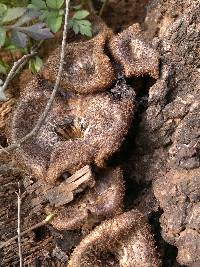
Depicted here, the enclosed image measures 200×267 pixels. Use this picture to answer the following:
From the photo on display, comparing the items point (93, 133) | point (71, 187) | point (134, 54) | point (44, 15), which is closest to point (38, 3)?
point (44, 15)

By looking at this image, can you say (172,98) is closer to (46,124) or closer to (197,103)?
(197,103)

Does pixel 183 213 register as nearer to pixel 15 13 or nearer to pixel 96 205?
pixel 96 205

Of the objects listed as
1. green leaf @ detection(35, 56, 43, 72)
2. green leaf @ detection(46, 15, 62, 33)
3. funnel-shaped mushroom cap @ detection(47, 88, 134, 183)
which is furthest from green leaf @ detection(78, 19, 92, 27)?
funnel-shaped mushroom cap @ detection(47, 88, 134, 183)

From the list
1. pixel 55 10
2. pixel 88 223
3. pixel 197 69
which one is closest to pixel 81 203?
pixel 88 223

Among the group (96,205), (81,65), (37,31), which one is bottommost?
(96,205)

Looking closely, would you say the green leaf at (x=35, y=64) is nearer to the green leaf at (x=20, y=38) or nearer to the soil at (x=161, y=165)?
the green leaf at (x=20, y=38)

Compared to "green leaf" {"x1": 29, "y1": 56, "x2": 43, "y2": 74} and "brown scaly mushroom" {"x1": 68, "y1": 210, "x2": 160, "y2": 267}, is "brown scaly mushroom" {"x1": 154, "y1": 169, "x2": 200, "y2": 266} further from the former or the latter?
"green leaf" {"x1": 29, "y1": 56, "x2": 43, "y2": 74}

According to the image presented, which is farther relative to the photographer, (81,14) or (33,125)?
(81,14)
